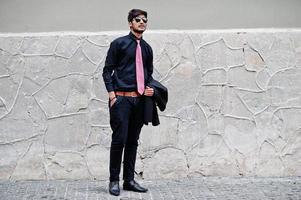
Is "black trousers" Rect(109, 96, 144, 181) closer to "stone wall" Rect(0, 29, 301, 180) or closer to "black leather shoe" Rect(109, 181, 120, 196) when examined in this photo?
"black leather shoe" Rect(109, 181, 120, 196)

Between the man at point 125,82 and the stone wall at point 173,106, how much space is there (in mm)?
832

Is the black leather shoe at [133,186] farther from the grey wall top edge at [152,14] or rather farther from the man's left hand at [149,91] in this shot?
the grey wall top edge at [152,14]

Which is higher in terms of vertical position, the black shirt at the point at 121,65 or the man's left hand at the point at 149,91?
the black shirt at the point at 121,65

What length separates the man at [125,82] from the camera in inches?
256

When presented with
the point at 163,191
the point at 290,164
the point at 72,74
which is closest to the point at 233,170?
the point at 290,164

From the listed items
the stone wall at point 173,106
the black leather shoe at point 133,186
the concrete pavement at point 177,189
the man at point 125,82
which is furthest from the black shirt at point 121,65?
the concrete pavement at point 177,189

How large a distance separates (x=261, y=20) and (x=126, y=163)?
238 cm

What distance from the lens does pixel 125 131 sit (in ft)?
21.4

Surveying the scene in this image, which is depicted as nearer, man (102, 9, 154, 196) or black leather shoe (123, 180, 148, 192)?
man (102, 9, 154, 196)

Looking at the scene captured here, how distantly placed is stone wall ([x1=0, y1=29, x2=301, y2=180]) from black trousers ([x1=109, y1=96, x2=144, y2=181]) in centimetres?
71

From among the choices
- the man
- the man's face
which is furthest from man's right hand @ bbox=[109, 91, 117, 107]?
the man's face

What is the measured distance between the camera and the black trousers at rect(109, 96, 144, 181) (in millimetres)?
6492

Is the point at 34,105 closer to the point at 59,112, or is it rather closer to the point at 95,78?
the point at 59,112

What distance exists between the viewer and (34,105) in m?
7.33
